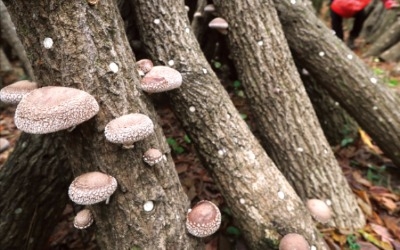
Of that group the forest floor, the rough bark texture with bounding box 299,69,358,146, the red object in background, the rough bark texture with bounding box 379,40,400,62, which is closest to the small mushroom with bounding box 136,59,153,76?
the forest floor

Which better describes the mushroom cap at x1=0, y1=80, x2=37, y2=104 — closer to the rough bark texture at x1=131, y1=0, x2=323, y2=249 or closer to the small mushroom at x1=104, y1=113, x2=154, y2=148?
the small mushroom at x1=104, y1=113, x2=154, y2=148

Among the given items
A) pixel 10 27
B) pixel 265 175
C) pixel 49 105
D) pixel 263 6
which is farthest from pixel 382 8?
pixel 49 105

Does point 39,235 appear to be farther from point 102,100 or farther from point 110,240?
point 102,100

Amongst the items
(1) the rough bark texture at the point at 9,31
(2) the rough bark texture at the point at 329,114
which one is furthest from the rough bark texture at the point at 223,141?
(1) the rough bark texture at the point at 9,31

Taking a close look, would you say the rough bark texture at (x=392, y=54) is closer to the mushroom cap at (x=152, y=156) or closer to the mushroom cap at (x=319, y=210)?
the mushroom cap at (x=319, y=210)

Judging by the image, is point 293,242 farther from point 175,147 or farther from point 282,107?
point 175,147

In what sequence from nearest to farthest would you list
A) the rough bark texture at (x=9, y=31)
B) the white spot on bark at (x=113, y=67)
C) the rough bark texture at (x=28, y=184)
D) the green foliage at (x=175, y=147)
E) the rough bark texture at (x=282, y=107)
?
the white spot on bark at (x=113, y=67) → the rough bark texture at (x=28, y=184) → the rough bark texture at (x=282, y=107) → the green foliage at (x=175, y=147) → the rough bark texture at (x=9, y=31)

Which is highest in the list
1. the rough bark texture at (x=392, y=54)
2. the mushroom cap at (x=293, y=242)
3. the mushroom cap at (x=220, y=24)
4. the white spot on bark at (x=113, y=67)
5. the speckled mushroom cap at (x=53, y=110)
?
the white spot on bark at (x=113, y=67)

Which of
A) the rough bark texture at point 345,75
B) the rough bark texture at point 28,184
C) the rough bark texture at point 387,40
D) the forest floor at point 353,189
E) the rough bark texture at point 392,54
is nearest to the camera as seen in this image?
the rough bark texture at point 28,184

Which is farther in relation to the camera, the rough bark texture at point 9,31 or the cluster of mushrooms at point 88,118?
the rough bark texture at point 9,31
